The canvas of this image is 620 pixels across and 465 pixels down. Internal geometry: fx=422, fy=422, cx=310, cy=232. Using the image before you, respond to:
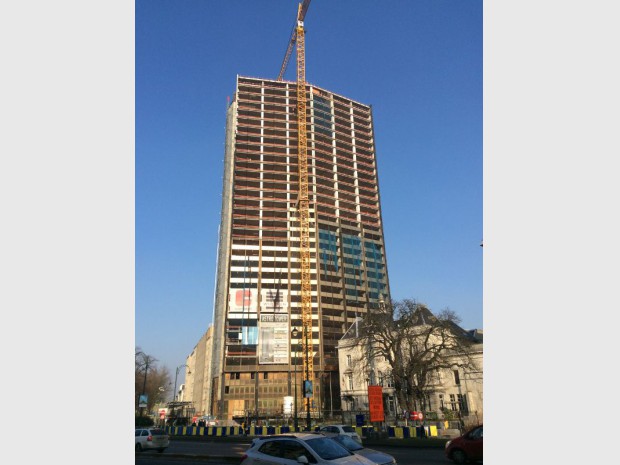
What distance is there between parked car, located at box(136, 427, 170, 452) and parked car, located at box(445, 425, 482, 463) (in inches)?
659

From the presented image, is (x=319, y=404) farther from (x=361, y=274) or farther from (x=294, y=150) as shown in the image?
(x=294, y=150)

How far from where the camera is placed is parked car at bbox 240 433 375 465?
8688 mm

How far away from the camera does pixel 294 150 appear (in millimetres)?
103000

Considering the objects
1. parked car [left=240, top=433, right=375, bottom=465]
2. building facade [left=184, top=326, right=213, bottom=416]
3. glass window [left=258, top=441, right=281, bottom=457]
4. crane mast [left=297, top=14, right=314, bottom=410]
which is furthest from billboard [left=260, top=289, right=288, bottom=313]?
glass window [left=258, top=441, right=281, bottom=457]

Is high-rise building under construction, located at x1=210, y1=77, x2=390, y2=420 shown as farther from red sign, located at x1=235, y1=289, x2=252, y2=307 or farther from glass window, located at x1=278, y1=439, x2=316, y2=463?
glass window, located at x1=278, y1=439, x2=316, y2=463

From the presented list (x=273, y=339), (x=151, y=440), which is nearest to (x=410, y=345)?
(x=151, y=440)

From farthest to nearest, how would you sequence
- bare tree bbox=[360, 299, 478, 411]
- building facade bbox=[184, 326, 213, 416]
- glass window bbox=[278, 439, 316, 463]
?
building facade bbox=[184, 326, 213, 416] < bare tree bbox=[360, 299, 478, 411] < glass window bbox=[278, 439, 316, 463]

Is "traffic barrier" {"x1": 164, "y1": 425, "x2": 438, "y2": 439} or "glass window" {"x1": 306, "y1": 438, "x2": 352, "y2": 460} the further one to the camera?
"traffic barrier" {"x1": 164, "y1": 425, "x2": 438, "y2": 439}

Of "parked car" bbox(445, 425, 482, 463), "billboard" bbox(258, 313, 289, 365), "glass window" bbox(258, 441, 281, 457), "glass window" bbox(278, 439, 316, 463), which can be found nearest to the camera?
"glass window" bbox(278, 439, 316, 463)

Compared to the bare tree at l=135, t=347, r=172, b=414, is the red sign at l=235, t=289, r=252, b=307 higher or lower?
higher

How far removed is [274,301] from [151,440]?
64039mm

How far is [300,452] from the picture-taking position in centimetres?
907

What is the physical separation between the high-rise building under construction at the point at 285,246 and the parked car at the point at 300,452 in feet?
215

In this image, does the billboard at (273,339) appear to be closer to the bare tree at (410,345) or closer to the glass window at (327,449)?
the bare tree at (410,345)
